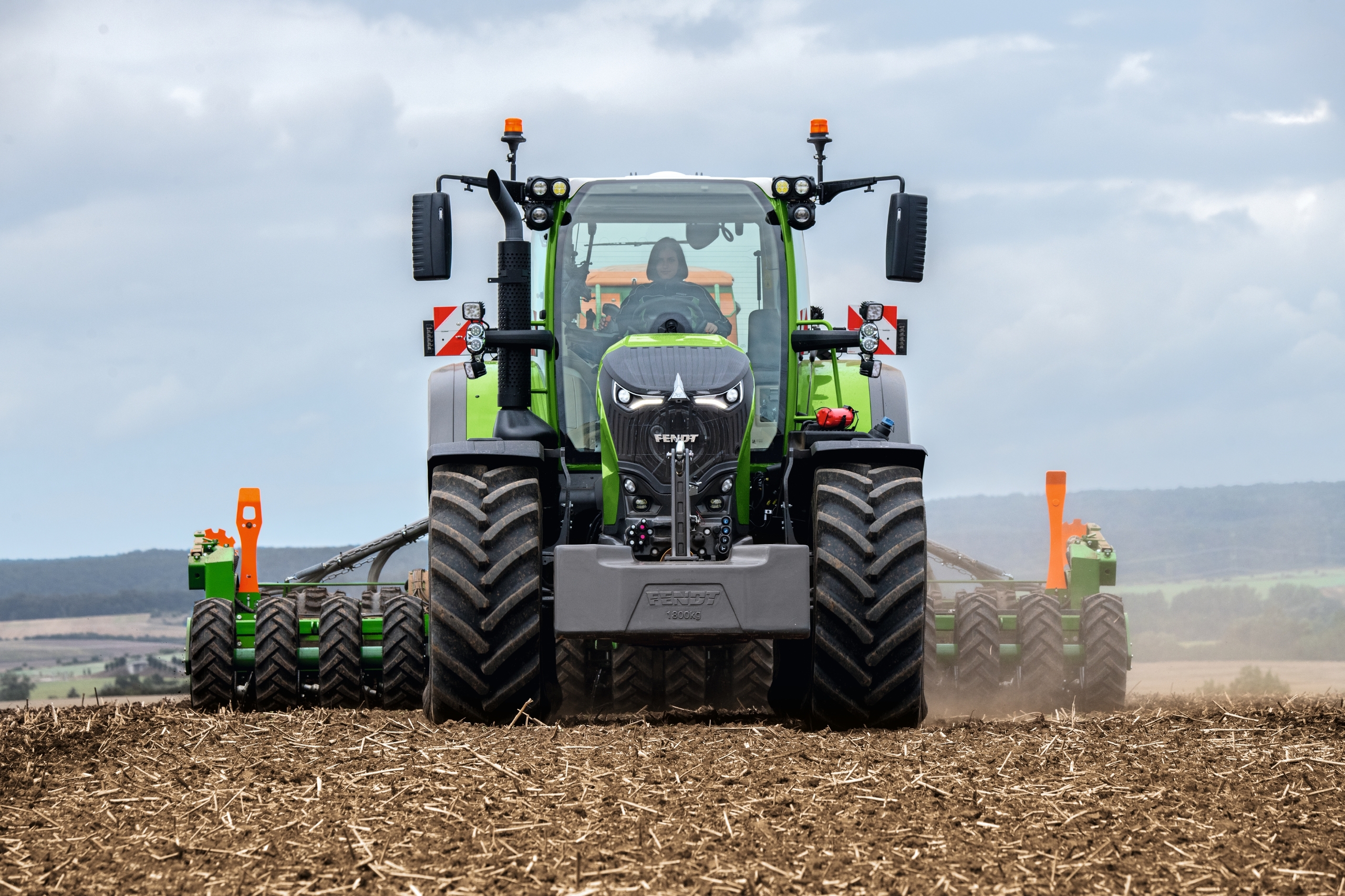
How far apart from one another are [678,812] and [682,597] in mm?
1898

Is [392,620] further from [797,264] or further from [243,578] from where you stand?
[797,264]

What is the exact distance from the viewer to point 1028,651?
464 inches

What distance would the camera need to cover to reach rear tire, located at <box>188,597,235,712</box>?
11102 mm

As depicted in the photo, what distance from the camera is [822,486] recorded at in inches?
313

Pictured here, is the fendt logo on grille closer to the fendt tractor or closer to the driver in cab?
the fendt tractor

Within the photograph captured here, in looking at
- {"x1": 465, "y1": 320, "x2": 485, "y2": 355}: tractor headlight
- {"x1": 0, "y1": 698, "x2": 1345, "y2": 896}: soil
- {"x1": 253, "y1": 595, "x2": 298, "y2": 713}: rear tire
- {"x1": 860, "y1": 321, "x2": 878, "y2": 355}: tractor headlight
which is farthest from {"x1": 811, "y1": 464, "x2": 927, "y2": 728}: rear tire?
{"x1": 253, "y1": 595, "x2": 298, "y2": 713}: rear tire

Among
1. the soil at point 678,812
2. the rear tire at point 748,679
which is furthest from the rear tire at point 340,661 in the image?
the soil at point 678,812

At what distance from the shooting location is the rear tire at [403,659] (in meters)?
10.9

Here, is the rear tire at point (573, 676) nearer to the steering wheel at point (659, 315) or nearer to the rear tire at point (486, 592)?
the rear tire at point (486, 592)

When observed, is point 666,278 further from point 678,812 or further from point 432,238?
point 678,812

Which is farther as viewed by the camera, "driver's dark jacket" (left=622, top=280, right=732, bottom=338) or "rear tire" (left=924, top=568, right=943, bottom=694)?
"rear tire" (left=924, top=568, right=943, bottom=694)

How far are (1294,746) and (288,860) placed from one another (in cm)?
485

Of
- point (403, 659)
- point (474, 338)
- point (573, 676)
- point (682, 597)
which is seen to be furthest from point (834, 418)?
point (403, 659)

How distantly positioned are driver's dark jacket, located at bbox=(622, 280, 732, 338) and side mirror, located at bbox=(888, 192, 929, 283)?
40.3 inches
